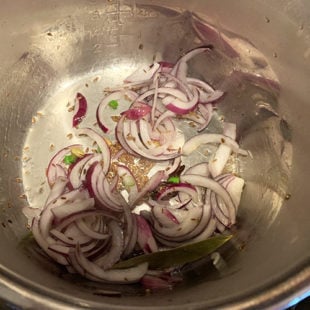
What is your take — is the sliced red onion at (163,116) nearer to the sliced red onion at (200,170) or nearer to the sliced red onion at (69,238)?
the sliced red onion at (200,170)

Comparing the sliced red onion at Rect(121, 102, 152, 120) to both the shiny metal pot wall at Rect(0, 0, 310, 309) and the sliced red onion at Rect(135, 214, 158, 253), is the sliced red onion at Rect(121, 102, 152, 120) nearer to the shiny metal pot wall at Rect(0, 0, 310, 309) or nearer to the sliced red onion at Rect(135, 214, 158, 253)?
the shiny metal pot wall at Rect(0, 0, 310, 309)

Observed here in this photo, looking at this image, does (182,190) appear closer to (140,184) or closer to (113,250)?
(140,184)

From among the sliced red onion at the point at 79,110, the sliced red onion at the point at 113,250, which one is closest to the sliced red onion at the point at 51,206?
the sliced red onion at the point at 113,250

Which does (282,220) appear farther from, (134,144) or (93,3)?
(93,3)

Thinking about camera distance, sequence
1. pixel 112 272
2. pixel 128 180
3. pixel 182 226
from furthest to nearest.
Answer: pixel 128 180 < pixel 182 226 < pixel 112 272

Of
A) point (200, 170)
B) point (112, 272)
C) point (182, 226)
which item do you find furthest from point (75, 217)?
point (200, 170)

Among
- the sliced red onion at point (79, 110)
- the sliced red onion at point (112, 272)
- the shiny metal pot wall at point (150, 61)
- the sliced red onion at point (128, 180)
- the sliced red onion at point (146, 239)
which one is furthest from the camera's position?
the sliced red onion at point (79, 110)
